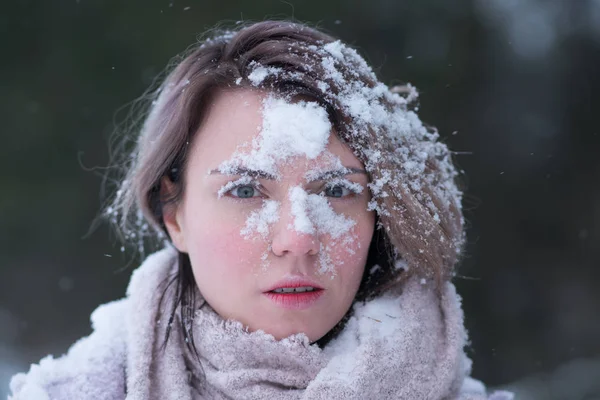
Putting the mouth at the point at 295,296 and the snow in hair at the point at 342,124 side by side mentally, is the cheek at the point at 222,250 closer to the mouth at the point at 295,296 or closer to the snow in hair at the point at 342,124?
the mouth at the point at 295,296

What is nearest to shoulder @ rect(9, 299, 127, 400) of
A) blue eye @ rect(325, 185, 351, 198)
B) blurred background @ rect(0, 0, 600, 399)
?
blue eye @ rect(325, 185, 351, 198)

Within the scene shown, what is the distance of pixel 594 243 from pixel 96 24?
15.3 ft

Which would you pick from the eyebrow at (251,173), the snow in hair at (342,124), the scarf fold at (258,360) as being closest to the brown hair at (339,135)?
the snow in hair at (342,124)

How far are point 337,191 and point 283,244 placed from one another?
246 mm

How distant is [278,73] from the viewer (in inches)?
68.1

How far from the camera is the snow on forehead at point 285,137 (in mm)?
1640

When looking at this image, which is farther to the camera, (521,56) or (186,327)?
(521,56)

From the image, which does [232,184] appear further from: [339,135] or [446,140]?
[446,140]

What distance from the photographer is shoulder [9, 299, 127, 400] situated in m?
1.72

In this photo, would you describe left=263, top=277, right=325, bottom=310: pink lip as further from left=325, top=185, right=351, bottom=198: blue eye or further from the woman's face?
left=325, top=185, right=351, bottom=198: blue eye

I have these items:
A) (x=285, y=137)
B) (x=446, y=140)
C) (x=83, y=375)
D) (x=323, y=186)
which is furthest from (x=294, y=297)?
(x=446, y=140)

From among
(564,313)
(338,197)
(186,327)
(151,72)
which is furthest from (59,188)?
(564,313)

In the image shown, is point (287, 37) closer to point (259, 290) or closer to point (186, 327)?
point (259, 290)

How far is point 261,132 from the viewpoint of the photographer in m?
1.67
